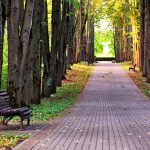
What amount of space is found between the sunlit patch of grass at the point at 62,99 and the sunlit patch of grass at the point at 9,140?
4.59 meters

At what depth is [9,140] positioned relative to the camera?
10070mm

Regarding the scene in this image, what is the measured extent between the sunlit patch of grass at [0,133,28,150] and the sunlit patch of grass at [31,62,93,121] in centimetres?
459

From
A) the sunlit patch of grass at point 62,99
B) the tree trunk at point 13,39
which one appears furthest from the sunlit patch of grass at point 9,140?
the tree trunk at point 13,39

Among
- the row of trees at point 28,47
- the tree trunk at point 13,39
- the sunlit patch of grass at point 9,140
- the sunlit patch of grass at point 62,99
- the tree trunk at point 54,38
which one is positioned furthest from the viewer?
the tree trunk at point 54,38

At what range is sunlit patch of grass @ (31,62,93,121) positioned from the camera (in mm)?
17212

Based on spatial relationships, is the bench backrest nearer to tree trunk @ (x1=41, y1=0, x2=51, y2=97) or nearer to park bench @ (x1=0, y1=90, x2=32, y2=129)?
park bench @ (x1=0, y1=90, x2=32, y2=129)

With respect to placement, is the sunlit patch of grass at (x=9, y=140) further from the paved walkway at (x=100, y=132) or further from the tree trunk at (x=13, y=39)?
the tree trunk at (x=13, y=39)

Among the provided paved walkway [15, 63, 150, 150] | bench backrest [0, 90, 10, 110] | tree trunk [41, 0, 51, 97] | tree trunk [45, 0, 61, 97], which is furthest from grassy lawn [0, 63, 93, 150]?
bench backrest [0, 90, 10, 110]

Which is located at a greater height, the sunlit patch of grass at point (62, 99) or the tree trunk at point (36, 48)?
the tree trunk at point (36, 48)

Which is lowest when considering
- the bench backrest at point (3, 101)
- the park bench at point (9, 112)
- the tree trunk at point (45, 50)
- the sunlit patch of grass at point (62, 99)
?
the sunlit patch of grass at point (62, 99)

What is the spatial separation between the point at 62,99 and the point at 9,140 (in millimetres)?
14856

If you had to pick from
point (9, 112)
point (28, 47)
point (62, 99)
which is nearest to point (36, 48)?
point (28, 47)

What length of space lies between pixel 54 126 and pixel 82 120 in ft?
6.56

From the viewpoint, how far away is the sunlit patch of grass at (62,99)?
1721 centimetres
